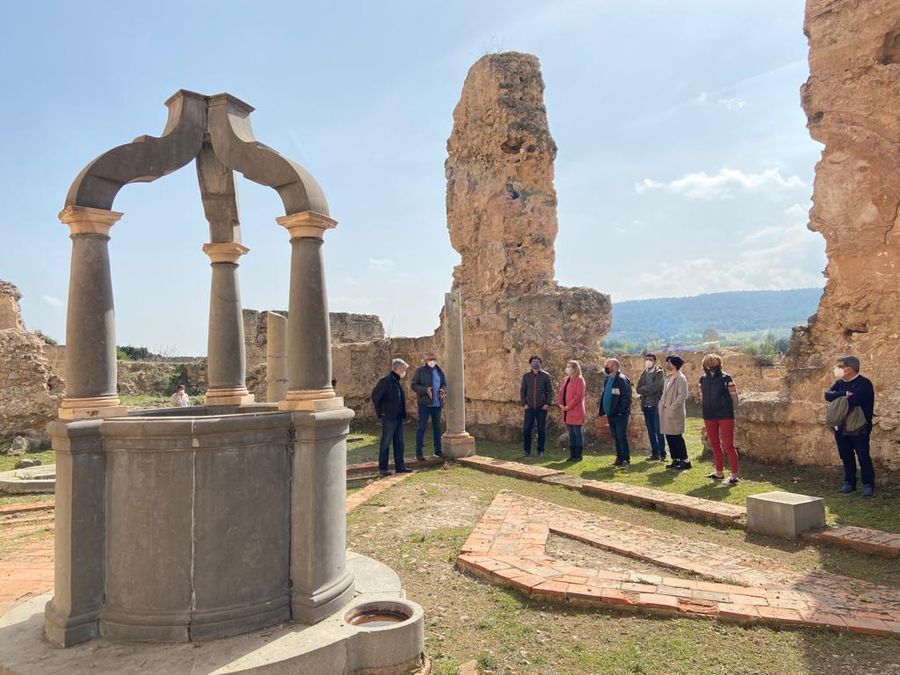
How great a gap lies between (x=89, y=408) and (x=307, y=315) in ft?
4.61

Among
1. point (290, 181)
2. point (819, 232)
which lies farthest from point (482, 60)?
point (290, 181)

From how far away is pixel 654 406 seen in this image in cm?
1013

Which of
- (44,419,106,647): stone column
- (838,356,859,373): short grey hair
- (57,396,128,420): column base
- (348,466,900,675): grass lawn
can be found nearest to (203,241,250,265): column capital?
(57,396,128,420): column base

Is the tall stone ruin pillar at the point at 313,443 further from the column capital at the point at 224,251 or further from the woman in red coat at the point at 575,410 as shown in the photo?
the woman in red coat at the point at 575,410

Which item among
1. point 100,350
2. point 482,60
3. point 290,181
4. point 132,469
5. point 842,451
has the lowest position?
point 842,451

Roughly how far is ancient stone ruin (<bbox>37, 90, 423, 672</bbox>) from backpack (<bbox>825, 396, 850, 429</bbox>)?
5350 mm

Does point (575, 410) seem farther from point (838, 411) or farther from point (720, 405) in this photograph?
point (838, 411)

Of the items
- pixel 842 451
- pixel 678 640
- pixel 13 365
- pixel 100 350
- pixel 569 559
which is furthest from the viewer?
pixel 13 365

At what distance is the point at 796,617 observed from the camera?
390cm

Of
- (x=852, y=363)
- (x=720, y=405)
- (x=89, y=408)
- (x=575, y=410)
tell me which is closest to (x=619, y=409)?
(x=575, y=410)

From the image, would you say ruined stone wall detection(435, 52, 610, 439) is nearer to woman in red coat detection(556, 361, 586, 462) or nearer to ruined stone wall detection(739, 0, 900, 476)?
woman in red coat detection(556, 361, 586, 462)

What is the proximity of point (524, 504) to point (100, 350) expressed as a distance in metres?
4.83

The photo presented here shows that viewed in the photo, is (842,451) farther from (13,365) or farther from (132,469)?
(13,365)

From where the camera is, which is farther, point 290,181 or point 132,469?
point 290,181
